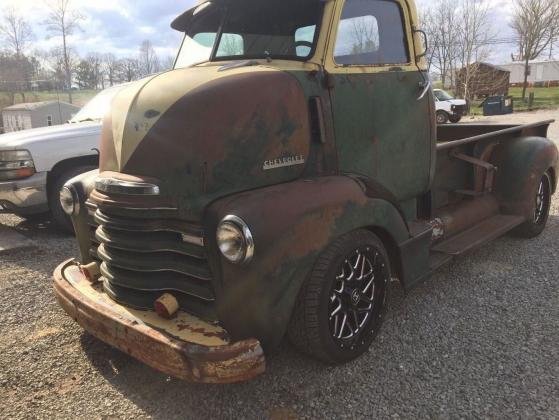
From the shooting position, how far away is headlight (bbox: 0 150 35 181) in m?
6.01

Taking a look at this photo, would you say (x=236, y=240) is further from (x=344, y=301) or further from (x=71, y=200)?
(x=71, y=200)

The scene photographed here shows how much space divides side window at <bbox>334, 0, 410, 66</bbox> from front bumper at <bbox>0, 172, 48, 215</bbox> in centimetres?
440

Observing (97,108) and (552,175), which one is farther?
(97,108)

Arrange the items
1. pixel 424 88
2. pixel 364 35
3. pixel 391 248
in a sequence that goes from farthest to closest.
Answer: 1. pixel 424 88
2. pixel 364 35
3. pixel 391 248

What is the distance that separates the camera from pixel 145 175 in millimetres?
2885

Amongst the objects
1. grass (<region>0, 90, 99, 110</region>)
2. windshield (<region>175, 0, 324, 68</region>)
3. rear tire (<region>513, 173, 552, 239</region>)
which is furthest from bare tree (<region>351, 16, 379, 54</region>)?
grass (<region>0, 90, 99, 110</region>)

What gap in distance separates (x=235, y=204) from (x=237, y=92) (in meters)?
0.69

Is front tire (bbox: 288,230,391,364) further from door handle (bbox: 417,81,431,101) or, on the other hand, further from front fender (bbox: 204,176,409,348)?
door handle (bbox: 417,81,431,101)

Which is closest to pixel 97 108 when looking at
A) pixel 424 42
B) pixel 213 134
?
pixel 424 42

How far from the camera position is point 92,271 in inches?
133

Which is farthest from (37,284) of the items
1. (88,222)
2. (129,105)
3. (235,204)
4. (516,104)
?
(516,104)

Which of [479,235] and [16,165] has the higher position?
[16,165]

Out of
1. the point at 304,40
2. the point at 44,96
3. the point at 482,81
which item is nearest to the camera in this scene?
the point at 304,40

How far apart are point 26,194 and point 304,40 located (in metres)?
4.34
